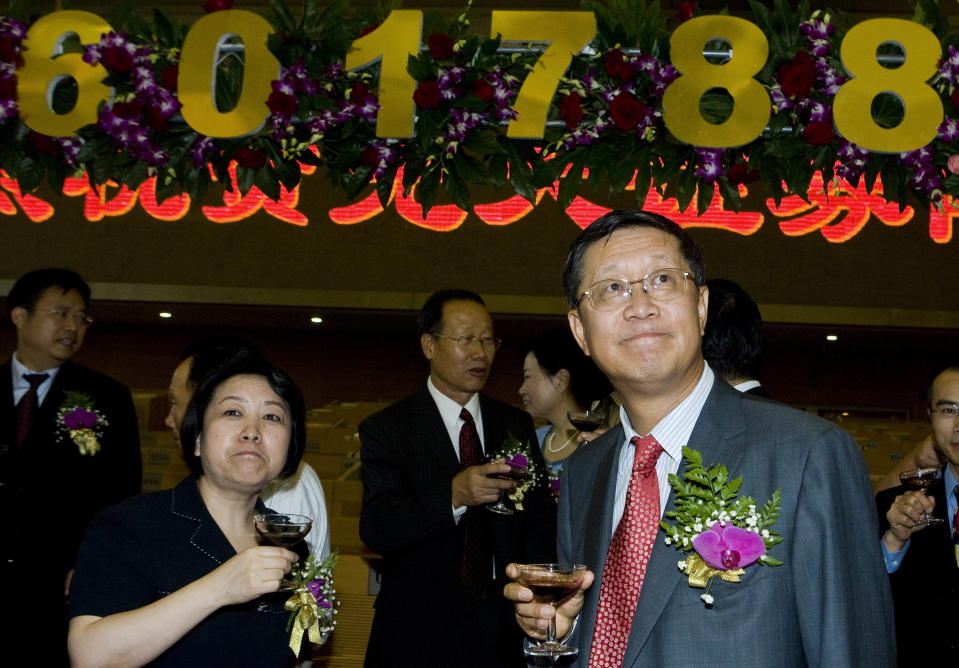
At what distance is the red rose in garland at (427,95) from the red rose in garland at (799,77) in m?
1.05

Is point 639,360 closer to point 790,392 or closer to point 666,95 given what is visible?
point 666,95

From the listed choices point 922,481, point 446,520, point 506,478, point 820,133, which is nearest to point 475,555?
point 446,520

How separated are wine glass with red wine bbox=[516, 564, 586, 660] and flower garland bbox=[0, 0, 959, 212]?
1.42 m

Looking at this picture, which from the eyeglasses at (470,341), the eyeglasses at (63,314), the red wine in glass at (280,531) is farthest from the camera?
the eyeglasses at (63,314)

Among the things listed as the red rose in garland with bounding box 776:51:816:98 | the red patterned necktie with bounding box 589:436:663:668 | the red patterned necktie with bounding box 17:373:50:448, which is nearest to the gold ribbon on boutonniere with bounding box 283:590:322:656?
the red patterned necktie with bounding box 589:436:663:668

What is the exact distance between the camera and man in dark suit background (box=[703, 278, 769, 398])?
100 inches

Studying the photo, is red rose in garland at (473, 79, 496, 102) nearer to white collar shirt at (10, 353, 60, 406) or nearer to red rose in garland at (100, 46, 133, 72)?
red rose in garland at (100, 46, 133, 72)

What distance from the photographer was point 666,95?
2.76 m

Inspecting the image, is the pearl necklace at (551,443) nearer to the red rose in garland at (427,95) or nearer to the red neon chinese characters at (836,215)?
the red rose in garland at (427,95)

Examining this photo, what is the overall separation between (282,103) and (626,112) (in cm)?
107

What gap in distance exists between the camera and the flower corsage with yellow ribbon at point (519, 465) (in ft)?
8.86

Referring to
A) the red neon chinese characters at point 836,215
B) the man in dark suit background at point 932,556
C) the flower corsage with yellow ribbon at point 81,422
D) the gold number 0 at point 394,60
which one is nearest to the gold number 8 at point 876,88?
the man in dark suit background at point 932,556

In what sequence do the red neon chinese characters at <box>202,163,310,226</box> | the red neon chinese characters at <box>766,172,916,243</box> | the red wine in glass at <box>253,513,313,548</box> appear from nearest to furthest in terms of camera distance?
the red wine in glass at <box>253,513,313,548</box>, the red neon chinese characters at <box>766,172,916,243</box>, the red neon chinese characters at <box>202,163,310,226</box>

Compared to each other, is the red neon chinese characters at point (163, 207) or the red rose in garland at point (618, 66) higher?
the red neon chinese characters at point (163, 207)
